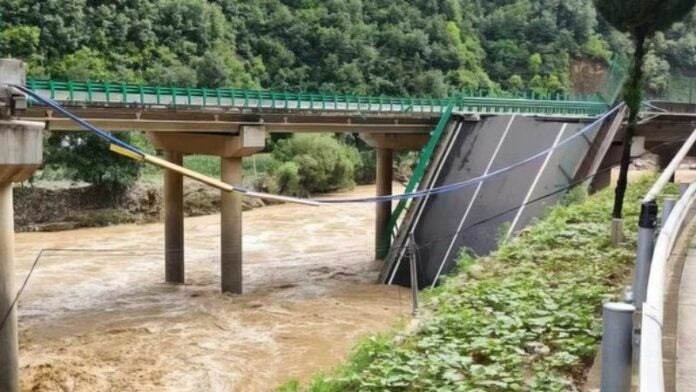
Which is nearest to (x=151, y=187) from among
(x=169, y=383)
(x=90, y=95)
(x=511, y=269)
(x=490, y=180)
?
(x=90, y=95)

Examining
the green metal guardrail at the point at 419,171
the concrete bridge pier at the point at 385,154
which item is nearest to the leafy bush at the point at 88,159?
the concrete bridge pier at the point at 385,154

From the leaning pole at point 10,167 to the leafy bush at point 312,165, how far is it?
3189cm

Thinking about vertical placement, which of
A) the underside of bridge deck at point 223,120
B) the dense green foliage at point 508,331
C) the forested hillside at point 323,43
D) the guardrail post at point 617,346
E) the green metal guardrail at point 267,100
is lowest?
the dense green foliage at point 508,331

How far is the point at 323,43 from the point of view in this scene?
231 feet

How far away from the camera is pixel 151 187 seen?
38.4 meters

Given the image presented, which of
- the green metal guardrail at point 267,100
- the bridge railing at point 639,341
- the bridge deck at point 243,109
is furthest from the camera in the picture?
the green metal guardrail at point 267,100

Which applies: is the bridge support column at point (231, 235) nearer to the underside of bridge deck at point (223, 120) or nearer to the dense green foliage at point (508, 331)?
the underside of bridge deck at point (223, 120)

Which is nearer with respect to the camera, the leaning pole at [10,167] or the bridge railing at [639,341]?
the bridge railing at [639,341]

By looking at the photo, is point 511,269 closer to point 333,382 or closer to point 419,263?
point 333,382

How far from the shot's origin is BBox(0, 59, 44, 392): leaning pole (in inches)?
428

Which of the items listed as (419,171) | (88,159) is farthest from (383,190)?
(88,159)

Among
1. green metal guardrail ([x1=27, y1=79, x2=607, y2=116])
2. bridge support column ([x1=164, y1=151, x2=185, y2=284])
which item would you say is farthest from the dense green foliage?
bridge support column ([x1=164, y1=151, x2=185, y2=284])

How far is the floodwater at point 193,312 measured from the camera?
1371 cm

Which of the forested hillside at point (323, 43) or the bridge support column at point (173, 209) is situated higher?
the forested hillside at point (323, 43)
